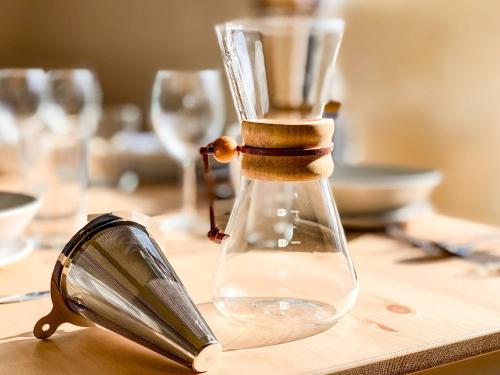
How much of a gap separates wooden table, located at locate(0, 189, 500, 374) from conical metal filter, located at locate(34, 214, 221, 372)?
2cm

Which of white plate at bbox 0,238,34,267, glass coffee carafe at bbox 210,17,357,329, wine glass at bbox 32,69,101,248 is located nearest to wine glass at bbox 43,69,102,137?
wine glass at bbox 32,69,101,248

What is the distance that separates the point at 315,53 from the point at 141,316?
0.30 m

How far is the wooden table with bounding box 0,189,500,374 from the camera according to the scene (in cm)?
53

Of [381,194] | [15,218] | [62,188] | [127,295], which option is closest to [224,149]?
[127,295]

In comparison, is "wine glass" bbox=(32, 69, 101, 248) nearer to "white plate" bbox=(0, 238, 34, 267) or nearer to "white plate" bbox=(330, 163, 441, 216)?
"white plate" bbox=(0, 238, 34, 267)

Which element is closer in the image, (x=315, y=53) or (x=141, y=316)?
(x=141, y=316)

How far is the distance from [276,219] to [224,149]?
0.28 feet

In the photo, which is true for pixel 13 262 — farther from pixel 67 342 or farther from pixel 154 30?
pixel 154 30

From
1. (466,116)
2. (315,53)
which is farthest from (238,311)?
(466,116)

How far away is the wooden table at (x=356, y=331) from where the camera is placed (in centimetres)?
53

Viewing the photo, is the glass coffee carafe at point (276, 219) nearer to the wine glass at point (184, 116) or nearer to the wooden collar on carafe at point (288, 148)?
the wooden collar on carafe at point (288, 148)

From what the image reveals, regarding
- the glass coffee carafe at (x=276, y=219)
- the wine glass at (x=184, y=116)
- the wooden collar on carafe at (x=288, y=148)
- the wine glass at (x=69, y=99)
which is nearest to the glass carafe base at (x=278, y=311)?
the glass coffee carafe at (x=276, y=219)

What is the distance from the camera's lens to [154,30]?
8.38 ft

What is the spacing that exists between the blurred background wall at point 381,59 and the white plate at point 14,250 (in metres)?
1.45
